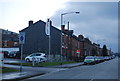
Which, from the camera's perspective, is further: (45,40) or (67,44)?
(67,44)

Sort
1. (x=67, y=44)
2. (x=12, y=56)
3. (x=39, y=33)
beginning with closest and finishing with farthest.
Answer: (x=12, y=56), (x=39, y=33), (x=67, y=44)

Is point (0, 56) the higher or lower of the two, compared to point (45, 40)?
lower

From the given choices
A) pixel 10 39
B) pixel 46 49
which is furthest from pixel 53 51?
pixel 10 39

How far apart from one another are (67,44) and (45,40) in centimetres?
855

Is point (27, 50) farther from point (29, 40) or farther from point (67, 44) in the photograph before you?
point (67, 44)

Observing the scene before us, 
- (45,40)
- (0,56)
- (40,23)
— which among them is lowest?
(0,56)

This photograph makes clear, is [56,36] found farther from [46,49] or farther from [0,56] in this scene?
[0,56]

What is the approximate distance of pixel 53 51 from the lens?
74.0 meters

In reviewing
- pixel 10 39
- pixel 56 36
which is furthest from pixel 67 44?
pixel 10 39

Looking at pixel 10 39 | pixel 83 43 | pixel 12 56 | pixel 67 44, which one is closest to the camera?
pixel 12 56

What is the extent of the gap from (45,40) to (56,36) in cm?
318

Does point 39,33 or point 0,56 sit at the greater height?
point 39,33

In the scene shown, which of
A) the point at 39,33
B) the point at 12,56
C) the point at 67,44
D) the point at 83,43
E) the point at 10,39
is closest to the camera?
the point at 12,56

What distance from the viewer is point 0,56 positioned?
2525 centimetres
